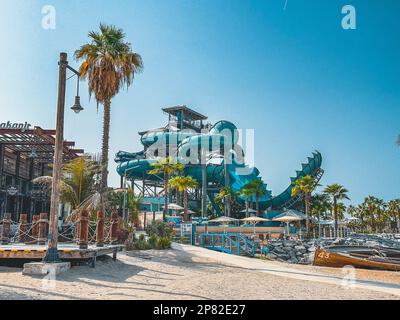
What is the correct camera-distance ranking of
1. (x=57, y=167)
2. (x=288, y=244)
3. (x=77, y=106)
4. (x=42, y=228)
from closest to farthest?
1. (x=57, y=167)
2. (x=77, y=106)
3. (x=42, y=228)
4. (x=288, y=244)

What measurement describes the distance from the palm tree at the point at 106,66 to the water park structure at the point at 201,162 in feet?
116

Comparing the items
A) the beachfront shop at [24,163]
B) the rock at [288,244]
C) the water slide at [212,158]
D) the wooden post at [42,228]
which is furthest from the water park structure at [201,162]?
the wooden post at [42,228]

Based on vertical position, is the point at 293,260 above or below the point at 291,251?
below

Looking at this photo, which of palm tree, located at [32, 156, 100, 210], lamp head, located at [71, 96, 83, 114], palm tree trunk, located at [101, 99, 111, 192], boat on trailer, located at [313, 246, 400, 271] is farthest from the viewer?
palm tree, located at [32, 156, 100, 210]

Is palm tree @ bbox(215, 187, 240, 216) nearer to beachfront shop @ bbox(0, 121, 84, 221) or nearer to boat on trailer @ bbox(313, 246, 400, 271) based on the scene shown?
beachfront shop @ bbox(0, 121, 84, 221)

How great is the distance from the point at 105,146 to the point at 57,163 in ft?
33.6

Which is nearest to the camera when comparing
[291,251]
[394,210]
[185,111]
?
[291,251]

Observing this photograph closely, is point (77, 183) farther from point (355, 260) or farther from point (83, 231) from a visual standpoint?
point (355, 260)

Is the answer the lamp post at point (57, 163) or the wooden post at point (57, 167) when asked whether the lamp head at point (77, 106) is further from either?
the wooden post at point (57, 167)

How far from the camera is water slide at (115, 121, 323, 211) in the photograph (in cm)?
5988

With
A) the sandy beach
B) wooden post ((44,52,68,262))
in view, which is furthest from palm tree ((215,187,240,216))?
wooden post ((44,52,68,262))

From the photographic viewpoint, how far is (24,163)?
40.1 meters

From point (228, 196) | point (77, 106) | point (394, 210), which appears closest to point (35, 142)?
point (77, 106)

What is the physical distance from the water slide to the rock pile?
26.6 metres
